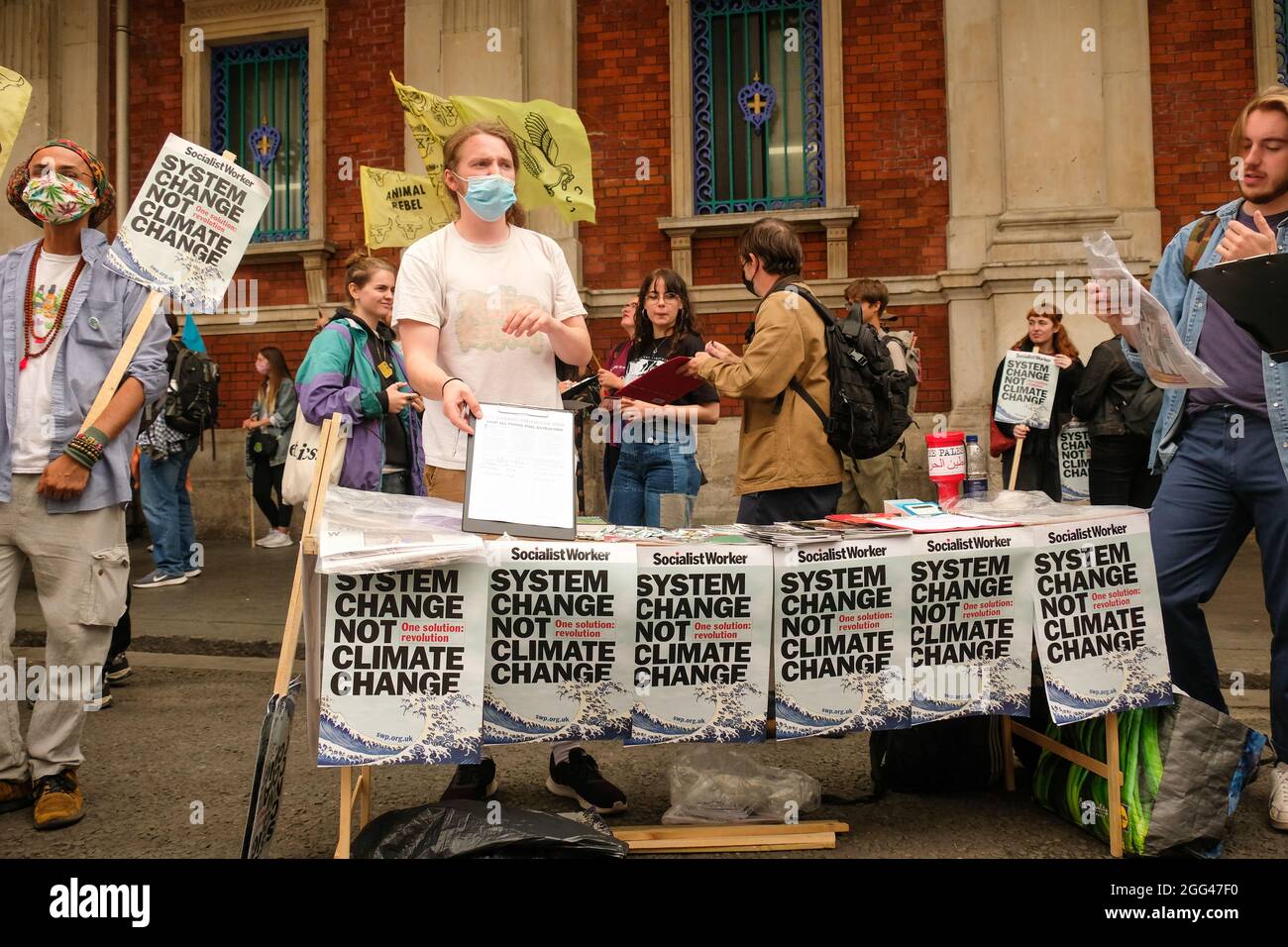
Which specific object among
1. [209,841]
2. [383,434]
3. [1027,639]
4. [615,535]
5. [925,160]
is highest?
[925,160]

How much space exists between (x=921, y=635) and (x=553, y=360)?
5.02ft

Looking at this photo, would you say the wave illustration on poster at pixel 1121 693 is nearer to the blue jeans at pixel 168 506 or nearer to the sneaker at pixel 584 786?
the sneaker at pixel 584 786

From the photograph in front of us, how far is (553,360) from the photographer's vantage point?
3.55 meters

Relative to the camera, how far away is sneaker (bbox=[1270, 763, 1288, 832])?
3314mm

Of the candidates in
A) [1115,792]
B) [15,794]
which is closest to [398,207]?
[15,794]

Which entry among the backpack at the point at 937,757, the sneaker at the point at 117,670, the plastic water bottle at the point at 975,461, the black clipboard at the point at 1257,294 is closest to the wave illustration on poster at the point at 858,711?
the backpack at the point at 937,757

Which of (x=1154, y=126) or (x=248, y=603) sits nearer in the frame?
(x=248, y=603)

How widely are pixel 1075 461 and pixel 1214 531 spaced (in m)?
3.85

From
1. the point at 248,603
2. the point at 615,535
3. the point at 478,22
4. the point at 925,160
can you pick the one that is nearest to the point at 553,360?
the point at 615,535

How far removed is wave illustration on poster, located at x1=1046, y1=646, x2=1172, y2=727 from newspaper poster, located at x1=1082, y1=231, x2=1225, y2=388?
90 centimetres

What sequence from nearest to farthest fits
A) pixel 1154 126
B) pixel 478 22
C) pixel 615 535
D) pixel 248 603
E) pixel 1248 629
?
pixel 615 535 < pixel 1248 629 < pixel 248 603 < pixel 1154 126 < pixel 478 22

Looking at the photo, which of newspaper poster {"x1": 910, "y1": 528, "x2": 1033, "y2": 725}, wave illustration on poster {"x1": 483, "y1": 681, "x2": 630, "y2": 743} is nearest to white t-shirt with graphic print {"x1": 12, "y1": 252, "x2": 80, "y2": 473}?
wave illustration on poster {"x1": 483, "y1": 681, "x2": 630, "y2": 743}

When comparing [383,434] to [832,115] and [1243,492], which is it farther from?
[832,115]

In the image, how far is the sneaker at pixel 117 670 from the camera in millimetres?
5562
